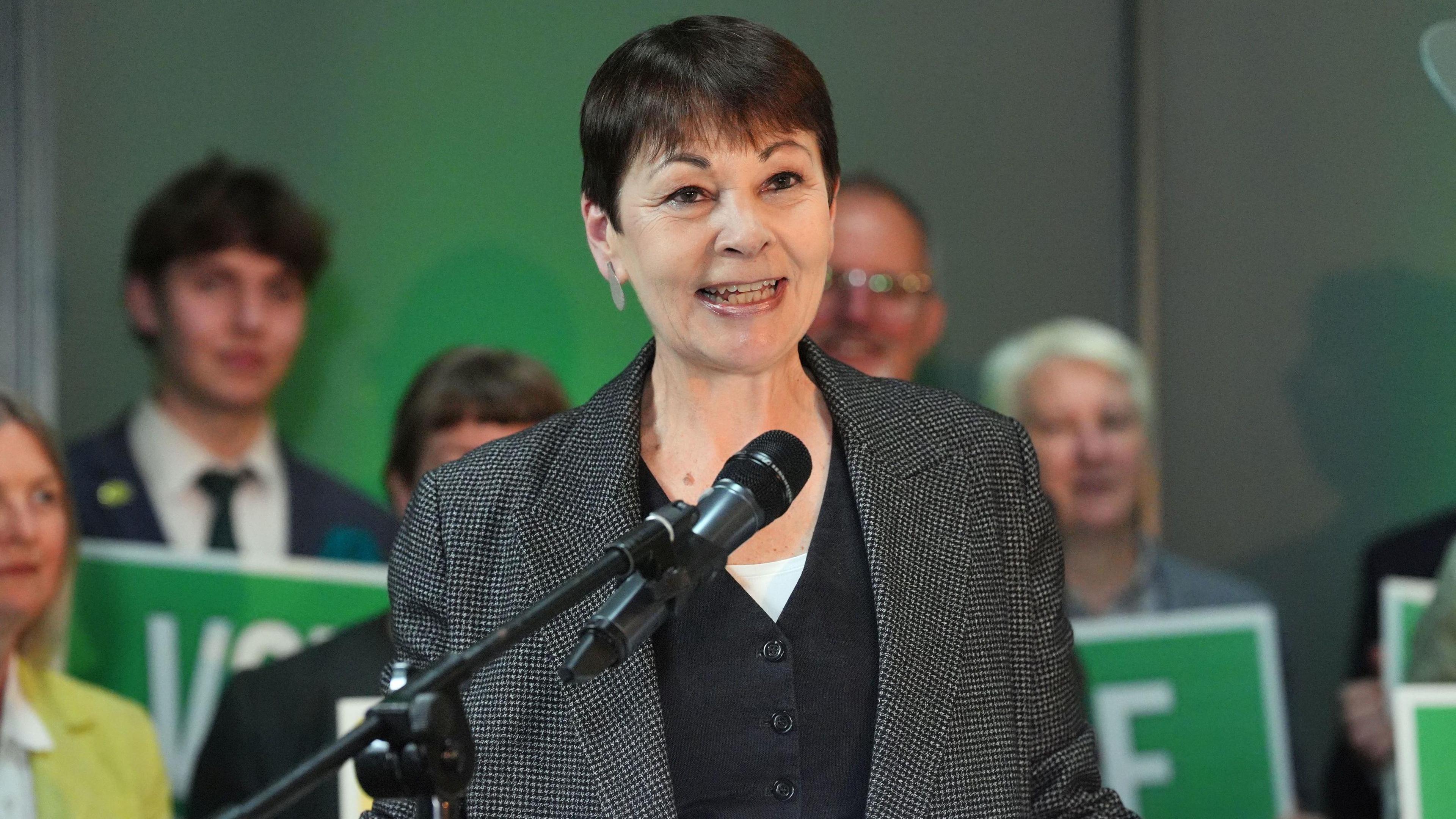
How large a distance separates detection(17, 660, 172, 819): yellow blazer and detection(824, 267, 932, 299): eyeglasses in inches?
78.2

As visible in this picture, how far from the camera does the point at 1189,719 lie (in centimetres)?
412

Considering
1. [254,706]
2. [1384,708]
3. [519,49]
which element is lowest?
[1384,708]

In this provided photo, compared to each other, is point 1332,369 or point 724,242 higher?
point 724,242

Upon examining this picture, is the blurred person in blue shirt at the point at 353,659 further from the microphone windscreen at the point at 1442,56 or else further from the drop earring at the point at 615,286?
the microphone windscreen at the point at 1442,56

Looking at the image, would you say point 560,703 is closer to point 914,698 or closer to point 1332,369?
point 914,698

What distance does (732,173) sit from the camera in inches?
69.1

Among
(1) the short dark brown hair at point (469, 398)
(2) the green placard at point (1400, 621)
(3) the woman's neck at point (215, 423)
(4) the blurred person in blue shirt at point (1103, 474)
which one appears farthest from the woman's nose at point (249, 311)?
(2) the green placard at point (1400, 621)

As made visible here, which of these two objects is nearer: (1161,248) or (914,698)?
(914,698)

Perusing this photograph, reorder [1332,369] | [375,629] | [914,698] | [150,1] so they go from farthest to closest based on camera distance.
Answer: [1332,369]
[150,1]
[375,629]
[914,698]

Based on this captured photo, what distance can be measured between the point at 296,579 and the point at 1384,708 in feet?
9.03

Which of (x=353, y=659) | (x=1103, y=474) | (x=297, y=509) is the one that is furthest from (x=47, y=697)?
(x=1103, y=474)

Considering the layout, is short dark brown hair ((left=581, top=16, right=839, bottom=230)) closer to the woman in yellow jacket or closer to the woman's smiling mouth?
the woman's smiling mouth

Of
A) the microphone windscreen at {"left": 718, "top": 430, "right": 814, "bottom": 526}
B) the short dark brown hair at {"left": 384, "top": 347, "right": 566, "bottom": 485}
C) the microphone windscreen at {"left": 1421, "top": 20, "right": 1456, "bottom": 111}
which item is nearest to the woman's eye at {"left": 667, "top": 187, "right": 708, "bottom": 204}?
the microphone windscreen at {"left": 718, "top": 430, "right": 814, "bottom": 526}

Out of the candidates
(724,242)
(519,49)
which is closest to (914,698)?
(724,242)
